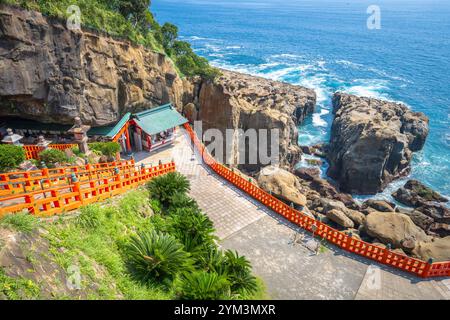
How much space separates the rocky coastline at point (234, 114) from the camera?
790 inches

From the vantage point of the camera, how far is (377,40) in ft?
375

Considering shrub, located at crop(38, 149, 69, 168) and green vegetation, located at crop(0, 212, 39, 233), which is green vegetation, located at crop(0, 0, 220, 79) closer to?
shrub, located at crop(38, 149, 69, 168)

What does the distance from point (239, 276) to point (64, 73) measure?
1967cm

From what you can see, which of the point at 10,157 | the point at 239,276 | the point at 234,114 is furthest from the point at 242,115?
the point at 239,276

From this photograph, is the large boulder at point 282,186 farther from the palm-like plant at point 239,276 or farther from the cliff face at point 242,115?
the cliff face at point 242,115

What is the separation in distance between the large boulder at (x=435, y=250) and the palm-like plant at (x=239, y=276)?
11516 millimetres

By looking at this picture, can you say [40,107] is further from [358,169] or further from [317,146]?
[317,146]

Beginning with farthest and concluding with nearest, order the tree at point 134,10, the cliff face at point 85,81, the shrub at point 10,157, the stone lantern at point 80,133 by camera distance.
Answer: the tree at point 134,10
the cliff face at point 85,81
the stone lantern at point 80,133
the shrub at point 10,157

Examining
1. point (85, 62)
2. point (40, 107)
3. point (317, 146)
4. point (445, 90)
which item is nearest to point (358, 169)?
point (317, 146)

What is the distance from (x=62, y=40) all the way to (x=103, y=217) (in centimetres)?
1561

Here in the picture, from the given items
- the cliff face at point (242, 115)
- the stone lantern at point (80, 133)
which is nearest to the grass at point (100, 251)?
the stone lantern at point (80, 133)

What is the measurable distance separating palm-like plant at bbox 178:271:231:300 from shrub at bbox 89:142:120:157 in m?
13.7

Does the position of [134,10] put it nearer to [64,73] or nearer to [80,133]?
[64,73]

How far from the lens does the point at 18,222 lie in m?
9.11
